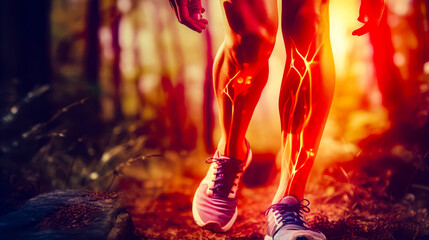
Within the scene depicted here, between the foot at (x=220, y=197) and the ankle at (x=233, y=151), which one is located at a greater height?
the ankle at (x=233, y=151)

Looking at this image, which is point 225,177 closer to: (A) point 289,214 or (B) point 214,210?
(B) point 214,210

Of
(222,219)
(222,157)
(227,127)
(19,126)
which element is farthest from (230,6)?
(19,126)

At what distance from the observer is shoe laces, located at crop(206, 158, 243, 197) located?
173cm

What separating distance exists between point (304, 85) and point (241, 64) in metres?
0.32

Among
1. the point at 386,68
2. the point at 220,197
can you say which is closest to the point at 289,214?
the point at 220,197

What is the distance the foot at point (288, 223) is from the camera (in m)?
1.41

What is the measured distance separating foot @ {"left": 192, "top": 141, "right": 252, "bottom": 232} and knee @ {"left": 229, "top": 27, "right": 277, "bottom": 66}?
1.72ft

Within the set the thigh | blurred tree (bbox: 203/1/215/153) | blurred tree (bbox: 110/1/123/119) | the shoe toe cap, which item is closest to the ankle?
the shoe toe cap

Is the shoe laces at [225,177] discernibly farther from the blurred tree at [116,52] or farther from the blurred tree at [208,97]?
the blurred tree at [116,52]

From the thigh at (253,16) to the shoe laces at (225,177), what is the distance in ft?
2.16

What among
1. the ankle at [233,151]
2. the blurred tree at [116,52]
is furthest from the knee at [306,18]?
the blurred tree at [116,52]

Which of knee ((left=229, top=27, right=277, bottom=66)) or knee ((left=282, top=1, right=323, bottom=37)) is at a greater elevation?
knee ((left=282, top=1, right=323, bottom=37))

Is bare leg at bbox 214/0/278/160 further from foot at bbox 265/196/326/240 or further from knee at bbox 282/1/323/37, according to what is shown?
foot at bbox 265/196/326/240

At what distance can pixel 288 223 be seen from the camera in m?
1.51
